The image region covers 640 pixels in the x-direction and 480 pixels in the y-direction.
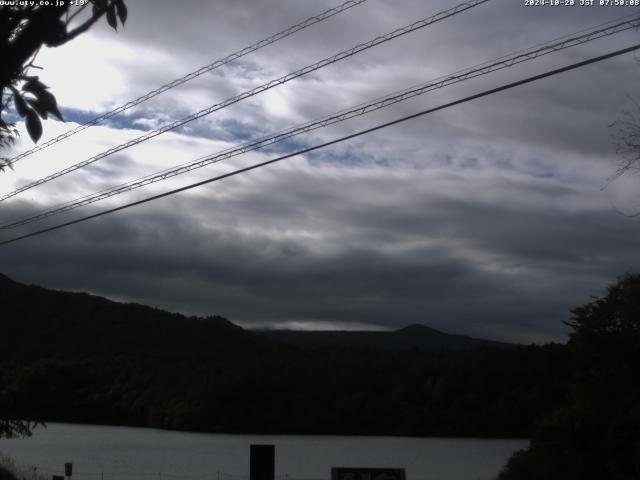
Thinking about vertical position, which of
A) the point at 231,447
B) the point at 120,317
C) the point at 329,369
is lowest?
the point at 231,447

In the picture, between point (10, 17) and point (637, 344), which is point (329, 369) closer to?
point (637, 344)

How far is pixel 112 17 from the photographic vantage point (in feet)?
17.4

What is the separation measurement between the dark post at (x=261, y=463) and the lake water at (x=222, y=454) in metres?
36.2

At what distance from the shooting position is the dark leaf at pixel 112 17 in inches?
208

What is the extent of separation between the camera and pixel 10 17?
506cm

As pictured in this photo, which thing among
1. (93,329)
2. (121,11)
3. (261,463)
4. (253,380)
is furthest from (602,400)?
(93,329)

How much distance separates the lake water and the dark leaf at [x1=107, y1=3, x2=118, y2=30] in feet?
137

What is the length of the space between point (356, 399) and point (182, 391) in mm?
17951

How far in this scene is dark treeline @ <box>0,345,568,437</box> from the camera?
3130 inches

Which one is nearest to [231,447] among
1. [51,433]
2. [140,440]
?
[140,440]

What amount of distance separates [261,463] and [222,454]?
55.3 m

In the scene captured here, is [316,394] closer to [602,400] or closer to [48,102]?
[602,400]

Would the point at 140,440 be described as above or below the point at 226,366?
below

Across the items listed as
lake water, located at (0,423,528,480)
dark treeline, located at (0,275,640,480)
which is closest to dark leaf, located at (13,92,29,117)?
lake water, located at (0,423,528,480)
